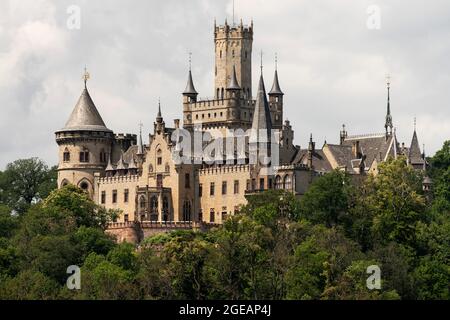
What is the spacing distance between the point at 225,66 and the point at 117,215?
20230mm

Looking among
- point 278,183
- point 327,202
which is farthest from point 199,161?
point 327,202

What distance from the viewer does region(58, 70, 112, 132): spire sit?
17100cm

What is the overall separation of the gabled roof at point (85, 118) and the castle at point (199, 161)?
8 cm

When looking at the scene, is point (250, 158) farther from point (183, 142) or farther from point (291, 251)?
Answer: point (291, 251)

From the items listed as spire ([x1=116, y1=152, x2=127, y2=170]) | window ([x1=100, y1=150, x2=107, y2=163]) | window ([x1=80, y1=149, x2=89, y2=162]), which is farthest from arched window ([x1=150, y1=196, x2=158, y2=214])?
window ([x1=100, y1=150, x2=107, y2=163])

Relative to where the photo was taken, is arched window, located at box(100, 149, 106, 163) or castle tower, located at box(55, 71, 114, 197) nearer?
castle tower, located at box(55, 71, 114, 197)

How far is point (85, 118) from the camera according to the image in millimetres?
171625

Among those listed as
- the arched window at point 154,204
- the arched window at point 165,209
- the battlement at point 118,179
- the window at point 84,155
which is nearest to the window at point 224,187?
the arched window at point 165,209

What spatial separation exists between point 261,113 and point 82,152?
55.0ft

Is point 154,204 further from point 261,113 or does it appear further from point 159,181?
point 261,113

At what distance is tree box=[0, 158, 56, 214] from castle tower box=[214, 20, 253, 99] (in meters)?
17.5

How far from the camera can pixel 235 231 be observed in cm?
12900

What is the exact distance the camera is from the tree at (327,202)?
143 meters

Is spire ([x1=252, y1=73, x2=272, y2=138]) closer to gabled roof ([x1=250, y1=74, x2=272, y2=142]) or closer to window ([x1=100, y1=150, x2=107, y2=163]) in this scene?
gabled roof ([x1=250, y1=74, x2=272, y2=142])
